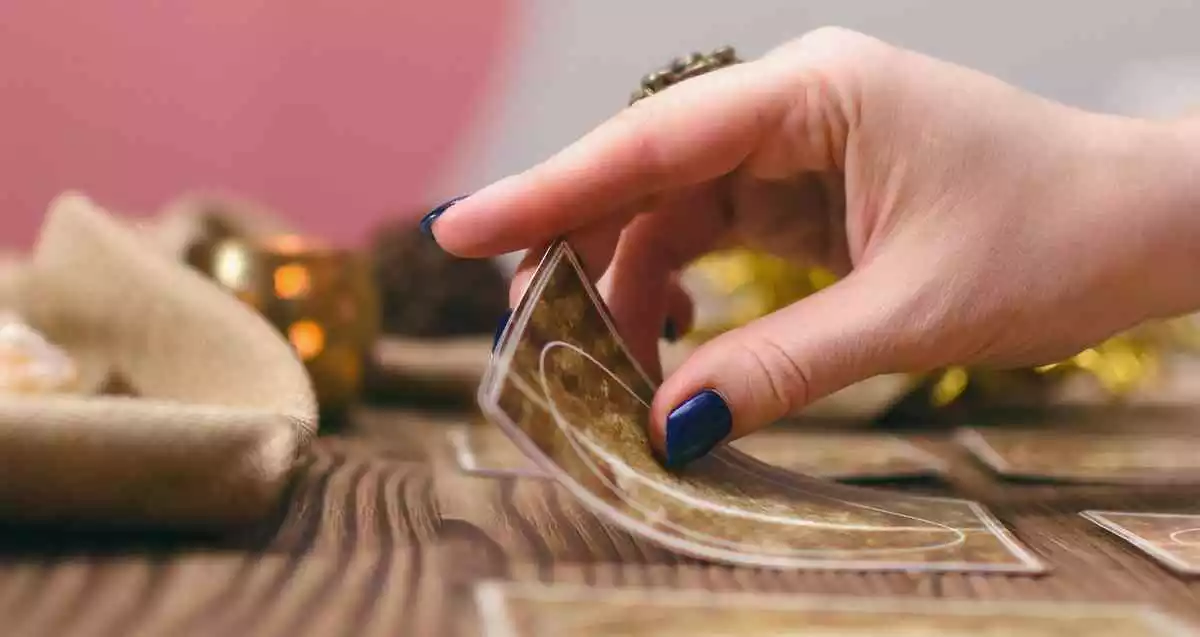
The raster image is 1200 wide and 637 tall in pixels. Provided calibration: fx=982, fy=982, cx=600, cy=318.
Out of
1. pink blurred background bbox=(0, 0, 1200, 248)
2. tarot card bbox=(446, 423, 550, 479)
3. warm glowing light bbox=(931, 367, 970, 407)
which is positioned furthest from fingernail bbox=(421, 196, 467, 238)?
pink blurred background bbox=(0, 0, 1200, 248)

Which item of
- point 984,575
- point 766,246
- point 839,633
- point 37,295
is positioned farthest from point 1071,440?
point 37,295

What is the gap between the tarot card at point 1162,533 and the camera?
441mm

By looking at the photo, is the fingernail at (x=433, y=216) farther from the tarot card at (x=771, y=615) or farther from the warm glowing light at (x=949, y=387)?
the warm glowing light at (x=949, y=387)

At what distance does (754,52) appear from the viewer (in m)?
1.44

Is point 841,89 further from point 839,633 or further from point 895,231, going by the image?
point 839,633

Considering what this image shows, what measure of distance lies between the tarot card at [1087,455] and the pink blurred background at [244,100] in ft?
3.22

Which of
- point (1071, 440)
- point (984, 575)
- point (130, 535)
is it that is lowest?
point (1071, 440)

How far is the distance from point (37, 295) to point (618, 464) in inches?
18.7

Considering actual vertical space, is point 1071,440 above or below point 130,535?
below

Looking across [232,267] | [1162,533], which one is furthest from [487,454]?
[1162,533]

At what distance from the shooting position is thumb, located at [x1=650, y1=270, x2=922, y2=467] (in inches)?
18.5

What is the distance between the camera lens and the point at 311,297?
0.76 m

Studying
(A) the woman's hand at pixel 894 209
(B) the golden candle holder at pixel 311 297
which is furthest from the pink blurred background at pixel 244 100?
(A) the woman's hand at pixel 894 209

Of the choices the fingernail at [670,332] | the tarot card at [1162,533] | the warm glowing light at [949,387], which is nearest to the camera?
the tarot card at [1162,533]
